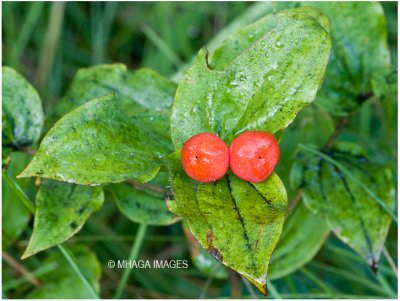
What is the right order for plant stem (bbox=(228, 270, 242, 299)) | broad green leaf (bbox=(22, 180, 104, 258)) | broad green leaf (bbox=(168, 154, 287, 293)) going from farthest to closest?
plant stem (bbox=(228, 270, 242, 299)), broad green leaf (bbox=(22, 180, 104, 258)), broad green leaf (bbox=(168, 154, 287, 293))

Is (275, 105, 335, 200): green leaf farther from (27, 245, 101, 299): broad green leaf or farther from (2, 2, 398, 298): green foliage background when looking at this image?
(27, 245, 101, 299): broad green leaf

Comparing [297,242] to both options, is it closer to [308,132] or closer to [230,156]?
[308,132]

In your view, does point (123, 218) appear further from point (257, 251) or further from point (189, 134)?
point (257, 251)

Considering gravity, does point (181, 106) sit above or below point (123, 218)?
above

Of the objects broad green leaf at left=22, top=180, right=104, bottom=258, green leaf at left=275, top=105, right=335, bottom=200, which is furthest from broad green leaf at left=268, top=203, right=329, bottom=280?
broad green leaf at left=22, top=180, right=104, bottom=258

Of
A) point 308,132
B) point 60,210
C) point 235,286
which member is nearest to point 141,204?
point 60,210

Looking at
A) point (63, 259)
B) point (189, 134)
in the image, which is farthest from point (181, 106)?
point (63, 259)
